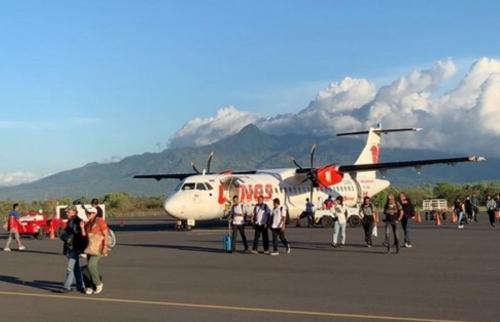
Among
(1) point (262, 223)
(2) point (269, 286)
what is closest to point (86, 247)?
(2) point (269, 286)

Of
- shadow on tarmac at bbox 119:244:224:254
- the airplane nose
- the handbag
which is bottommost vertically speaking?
shadow on tarmac at bbox 119:244:224:254

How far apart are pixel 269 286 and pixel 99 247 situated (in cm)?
313

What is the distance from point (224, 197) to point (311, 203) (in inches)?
230

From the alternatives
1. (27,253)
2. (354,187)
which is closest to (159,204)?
(354,187)

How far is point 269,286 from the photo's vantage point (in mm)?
13586

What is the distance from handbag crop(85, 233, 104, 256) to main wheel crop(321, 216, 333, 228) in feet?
77.0

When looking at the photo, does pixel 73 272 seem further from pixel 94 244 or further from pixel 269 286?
pixel 269 286

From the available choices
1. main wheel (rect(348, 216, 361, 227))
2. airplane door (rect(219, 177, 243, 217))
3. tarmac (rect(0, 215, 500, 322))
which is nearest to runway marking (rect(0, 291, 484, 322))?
tarmac (rect(0, 215, 500, 322))

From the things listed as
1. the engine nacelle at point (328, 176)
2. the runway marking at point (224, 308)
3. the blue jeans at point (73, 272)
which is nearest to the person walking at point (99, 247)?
the blue jeans at point (73, 272)

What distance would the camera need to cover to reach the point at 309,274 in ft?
50.7

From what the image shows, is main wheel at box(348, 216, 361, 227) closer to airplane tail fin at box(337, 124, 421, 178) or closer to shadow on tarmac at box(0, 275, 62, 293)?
airplane tail fin at box(337, 124, 421, 178)

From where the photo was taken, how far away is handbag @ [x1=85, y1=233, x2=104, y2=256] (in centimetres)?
1291

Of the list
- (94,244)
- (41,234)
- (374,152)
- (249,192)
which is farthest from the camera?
(374,152)

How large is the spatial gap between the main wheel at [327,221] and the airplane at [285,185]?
6.75 ft
